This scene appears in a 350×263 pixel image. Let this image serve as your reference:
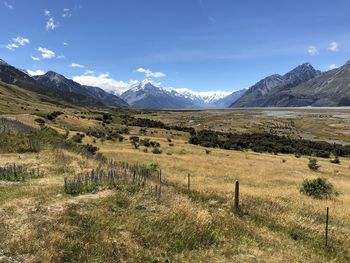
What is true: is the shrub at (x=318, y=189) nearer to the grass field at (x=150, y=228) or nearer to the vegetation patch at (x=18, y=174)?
the grass field at (x=150, y=228)

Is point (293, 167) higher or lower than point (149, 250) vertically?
lower

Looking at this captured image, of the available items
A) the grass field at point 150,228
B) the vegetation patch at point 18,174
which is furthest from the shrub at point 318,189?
the vegetation patch at point 18,174

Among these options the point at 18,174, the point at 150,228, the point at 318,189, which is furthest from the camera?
the point at 318,189

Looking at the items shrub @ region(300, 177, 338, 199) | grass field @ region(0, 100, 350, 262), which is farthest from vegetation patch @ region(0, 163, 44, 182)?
shrub @ region(300, 177, 338, 199)

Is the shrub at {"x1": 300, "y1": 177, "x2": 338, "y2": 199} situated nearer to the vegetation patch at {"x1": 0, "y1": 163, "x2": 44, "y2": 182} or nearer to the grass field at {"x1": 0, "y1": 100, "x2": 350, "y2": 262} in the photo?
the grass field at {"x1": 0, "y1": 100, "x2": 350, "y2": 262}

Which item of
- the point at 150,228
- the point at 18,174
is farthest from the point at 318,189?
the point at 18,174

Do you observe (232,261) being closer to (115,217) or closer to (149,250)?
(149,250)

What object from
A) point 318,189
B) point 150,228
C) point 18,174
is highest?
point 18,174

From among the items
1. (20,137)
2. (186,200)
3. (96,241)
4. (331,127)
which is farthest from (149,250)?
(331,127)

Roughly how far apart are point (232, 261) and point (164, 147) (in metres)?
55.1

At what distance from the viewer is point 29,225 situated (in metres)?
13.0

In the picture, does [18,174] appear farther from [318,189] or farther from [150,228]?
[318,189]

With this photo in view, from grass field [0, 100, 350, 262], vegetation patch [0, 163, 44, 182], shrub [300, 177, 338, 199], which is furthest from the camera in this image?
shrub [300, 177, 338, 199]

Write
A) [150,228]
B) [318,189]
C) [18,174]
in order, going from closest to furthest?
[150,228] < [18,174] < [318,189]
